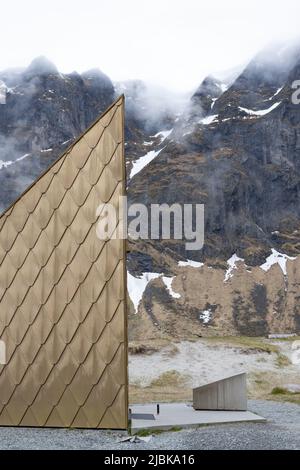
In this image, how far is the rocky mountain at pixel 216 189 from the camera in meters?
118

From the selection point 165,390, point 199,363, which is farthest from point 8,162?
point 165,390

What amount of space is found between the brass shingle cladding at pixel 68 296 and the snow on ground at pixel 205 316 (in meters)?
100.0

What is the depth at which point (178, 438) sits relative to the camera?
563 inches

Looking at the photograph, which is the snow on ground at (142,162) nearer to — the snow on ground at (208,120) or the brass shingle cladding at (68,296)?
the snow on ground at (208,120)

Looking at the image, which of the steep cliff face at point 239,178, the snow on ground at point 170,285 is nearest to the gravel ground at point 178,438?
the snow on ground at point 170,285

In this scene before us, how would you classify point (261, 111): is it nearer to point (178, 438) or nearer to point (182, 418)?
point (182, 418)

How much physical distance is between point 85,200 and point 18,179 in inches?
6135

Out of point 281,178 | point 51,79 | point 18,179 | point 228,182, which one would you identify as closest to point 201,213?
point 228,182

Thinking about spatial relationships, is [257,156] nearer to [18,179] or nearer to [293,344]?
[18,179]

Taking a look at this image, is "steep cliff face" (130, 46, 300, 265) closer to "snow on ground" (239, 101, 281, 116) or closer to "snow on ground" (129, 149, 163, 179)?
"snow on ground" (239, 101, 281, 116)

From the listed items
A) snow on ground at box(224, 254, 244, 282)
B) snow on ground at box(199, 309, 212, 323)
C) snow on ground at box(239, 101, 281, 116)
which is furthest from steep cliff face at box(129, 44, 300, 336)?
snow on ground at box(224, 254, 244, 282)

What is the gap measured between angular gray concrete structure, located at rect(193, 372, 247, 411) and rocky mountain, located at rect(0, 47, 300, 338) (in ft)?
261

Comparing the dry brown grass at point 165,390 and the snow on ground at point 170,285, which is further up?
the snow on ground at point 170,285

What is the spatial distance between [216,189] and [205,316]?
148 ft
